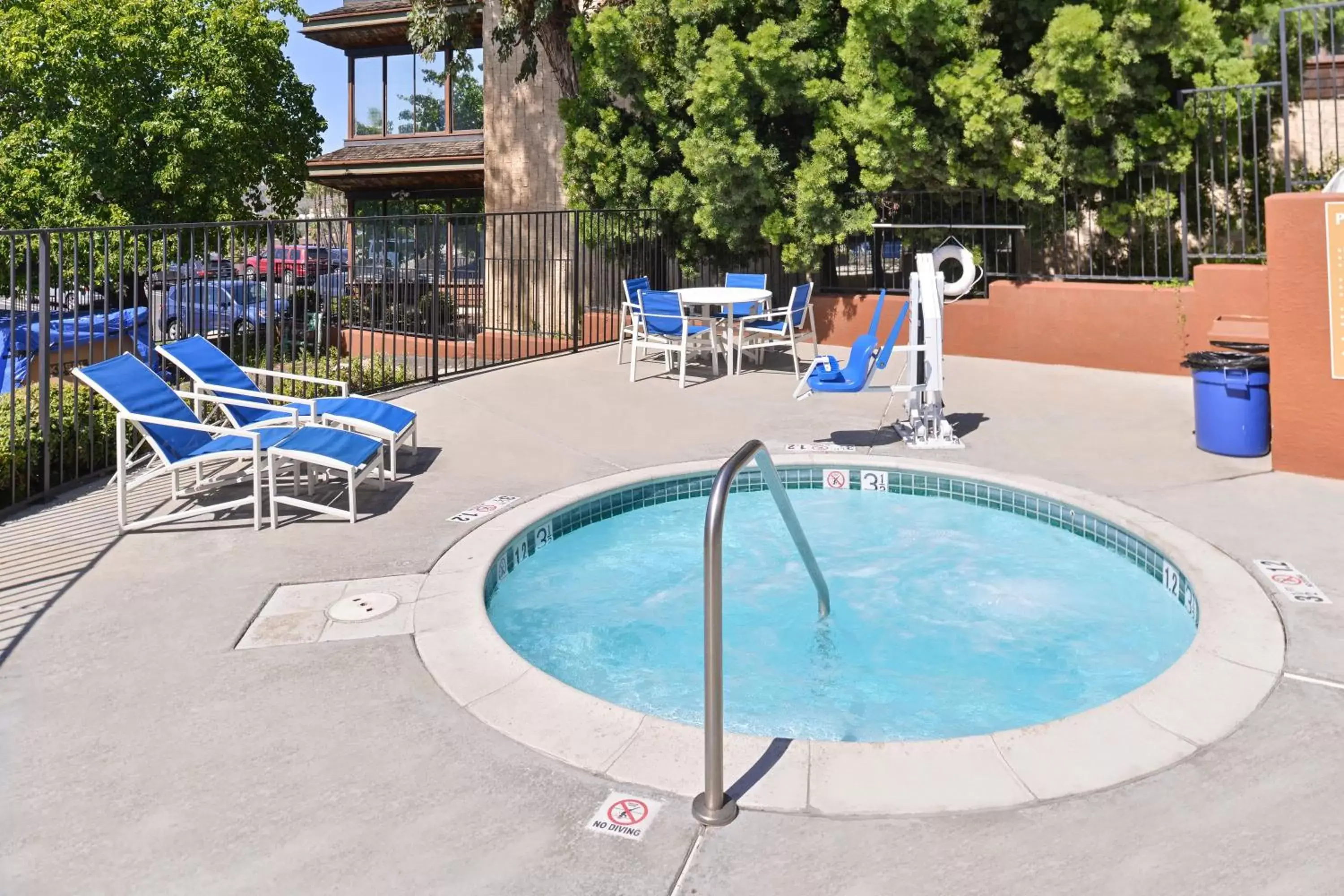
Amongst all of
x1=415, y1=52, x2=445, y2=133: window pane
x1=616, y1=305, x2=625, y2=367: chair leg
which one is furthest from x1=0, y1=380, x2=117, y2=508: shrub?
x1=415, y1=52, x2=445, y2=133: window pane

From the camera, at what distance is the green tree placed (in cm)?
2272

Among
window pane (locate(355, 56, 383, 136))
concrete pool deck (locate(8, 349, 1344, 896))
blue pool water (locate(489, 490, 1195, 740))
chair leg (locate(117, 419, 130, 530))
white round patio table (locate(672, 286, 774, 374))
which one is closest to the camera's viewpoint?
concrete pool deck (locate(8, 349, 1344, 896))

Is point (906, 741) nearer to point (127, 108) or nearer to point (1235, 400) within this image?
point (1235, 400)

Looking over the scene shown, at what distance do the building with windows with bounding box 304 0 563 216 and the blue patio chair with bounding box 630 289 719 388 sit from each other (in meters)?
8.66

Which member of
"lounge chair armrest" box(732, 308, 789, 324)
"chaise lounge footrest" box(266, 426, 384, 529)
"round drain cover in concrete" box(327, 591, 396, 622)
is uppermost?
"lounge chair armrest" box(732, 308, 789, 324)

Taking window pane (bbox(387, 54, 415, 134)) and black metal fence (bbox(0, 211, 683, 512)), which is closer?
black metal fence (bbox(0, 211, 683, 512))

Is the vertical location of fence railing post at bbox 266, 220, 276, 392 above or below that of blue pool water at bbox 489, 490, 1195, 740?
above

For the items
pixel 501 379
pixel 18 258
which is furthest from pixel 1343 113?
pixel 18 258

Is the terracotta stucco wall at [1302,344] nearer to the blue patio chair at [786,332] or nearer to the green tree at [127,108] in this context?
the blue patio chair at [786,332]

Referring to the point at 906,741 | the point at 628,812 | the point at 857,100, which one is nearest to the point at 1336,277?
the point at 906,741

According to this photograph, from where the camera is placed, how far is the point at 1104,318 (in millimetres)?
12141

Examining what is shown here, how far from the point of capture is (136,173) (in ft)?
76.7

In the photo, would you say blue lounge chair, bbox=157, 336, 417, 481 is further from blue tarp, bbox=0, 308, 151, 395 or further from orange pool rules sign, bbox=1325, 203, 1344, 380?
orange pool rules sign, bbox=1325, 203, 1344, 380

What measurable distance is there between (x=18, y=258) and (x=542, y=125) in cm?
980
